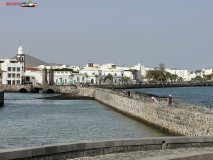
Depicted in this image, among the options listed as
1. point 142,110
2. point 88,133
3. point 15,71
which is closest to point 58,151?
point 88,133

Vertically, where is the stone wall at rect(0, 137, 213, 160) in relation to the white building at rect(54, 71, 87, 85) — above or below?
below

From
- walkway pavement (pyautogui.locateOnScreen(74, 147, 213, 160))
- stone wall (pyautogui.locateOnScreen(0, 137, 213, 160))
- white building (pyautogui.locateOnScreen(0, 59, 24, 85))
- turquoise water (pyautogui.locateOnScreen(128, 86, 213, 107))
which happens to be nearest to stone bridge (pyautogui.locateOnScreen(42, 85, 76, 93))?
turquoise water (pyautogui.locateOnScreen(128, 86, 213, 107))

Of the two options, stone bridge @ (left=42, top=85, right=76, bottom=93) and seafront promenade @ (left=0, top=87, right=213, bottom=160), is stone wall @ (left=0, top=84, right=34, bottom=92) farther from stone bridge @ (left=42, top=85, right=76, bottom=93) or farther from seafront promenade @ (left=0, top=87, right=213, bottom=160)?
seafront promenade @ (left=0, top=87, right=213, bottom=160)

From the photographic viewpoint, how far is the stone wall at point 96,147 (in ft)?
35.5

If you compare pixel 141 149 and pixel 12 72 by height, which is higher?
pixel 12 72

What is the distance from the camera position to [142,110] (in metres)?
36.3

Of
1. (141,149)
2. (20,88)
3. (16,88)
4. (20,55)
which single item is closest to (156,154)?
(141,149)

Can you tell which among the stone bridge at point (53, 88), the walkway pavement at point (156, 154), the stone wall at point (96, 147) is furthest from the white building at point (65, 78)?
the walkway pavement at point (156, 154)

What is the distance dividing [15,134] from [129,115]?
16.5m

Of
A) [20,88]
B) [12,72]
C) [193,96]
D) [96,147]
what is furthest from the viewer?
[12,72]

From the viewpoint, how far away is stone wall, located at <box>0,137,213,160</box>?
10.8 meters

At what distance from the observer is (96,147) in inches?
499

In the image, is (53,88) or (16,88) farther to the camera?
(16,88)

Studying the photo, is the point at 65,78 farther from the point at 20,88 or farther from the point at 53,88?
the point at 53,88
